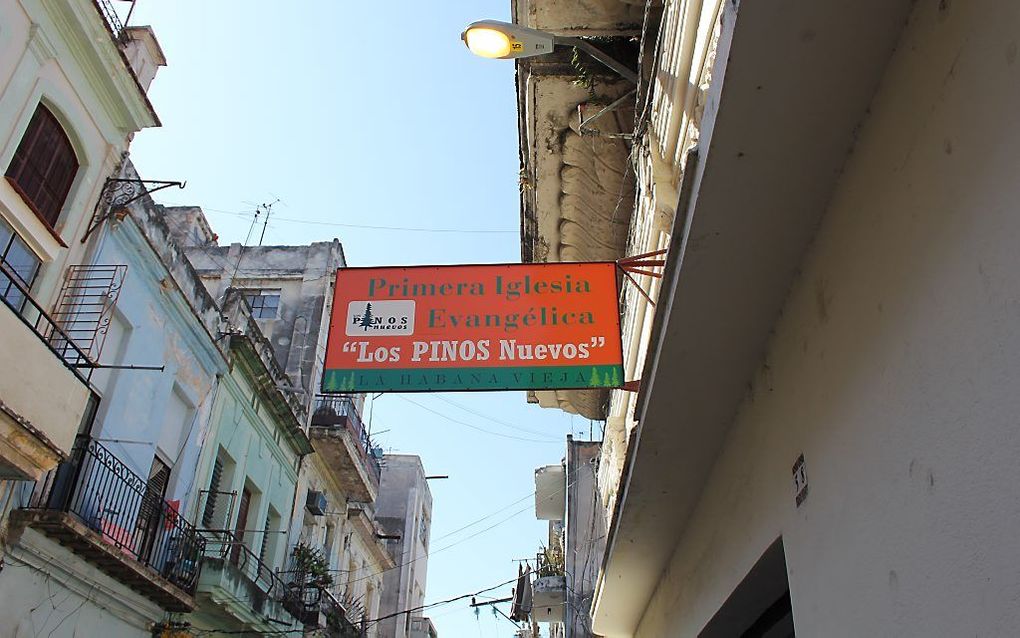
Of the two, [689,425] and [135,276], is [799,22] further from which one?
[135,276]

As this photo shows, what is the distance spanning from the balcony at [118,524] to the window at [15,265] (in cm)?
219

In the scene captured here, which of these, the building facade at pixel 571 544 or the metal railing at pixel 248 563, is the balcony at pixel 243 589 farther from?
the building facade at pixel 571 544

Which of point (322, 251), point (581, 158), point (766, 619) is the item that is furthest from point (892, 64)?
point (322, 251)

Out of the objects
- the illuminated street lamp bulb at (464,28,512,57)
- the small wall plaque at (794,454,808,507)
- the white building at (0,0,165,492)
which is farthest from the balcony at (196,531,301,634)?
the small wall plaque at (794,454,808,507)

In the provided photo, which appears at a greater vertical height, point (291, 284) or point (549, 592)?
point (291, 284)

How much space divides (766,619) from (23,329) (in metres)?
7.00

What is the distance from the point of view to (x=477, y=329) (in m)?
5.64

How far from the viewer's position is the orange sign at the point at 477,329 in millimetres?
5477

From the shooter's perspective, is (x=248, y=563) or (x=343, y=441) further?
(x=343, y=441)

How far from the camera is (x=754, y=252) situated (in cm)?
326

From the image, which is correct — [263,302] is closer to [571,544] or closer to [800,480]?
[571,544]

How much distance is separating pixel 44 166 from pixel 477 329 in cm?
721

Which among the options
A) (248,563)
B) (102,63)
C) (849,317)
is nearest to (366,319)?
(849,317)

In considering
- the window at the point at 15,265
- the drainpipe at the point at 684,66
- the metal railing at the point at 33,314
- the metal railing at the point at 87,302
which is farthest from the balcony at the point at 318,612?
the drainpipe at the point at 684,66
